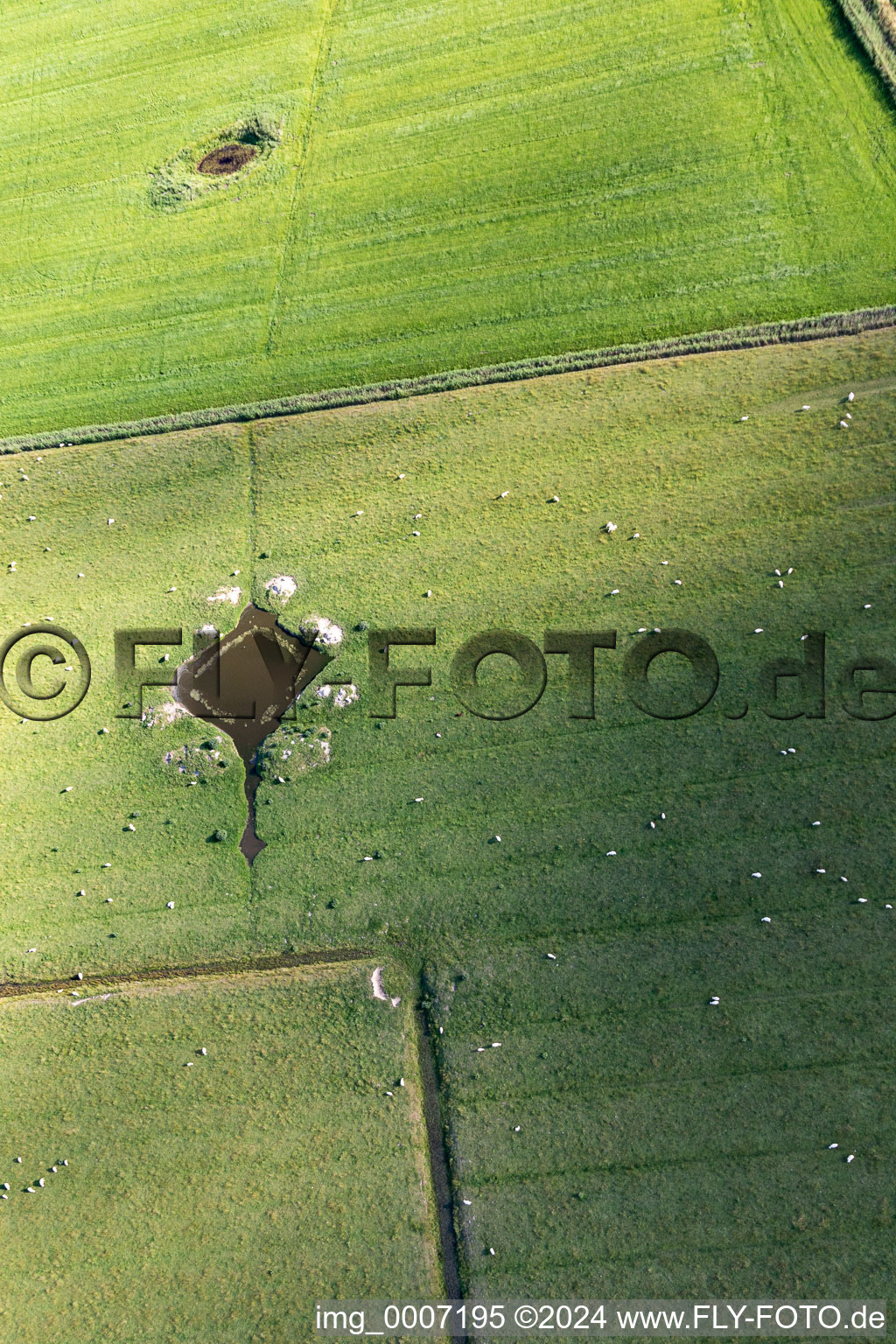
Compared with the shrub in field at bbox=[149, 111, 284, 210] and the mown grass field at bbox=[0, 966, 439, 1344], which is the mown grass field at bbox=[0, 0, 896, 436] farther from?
the mown grass field at bbox=[0, 966, 439, 1344]

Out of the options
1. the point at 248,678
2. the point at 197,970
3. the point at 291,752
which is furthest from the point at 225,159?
the point at 197,970

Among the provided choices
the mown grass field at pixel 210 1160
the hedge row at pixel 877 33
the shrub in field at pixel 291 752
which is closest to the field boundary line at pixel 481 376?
the hedge row at pixel 877 33

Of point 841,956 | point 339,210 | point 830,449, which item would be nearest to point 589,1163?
point 841,956

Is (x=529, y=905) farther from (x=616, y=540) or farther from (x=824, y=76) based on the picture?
(x=824, y=76)

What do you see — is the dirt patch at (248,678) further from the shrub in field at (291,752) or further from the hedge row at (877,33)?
the hedge row at (877,33)

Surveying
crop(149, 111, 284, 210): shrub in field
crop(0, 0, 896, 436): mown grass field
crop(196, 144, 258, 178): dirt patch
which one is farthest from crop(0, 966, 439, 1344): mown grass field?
crop(196, 144, 258, 178): dirt patch
